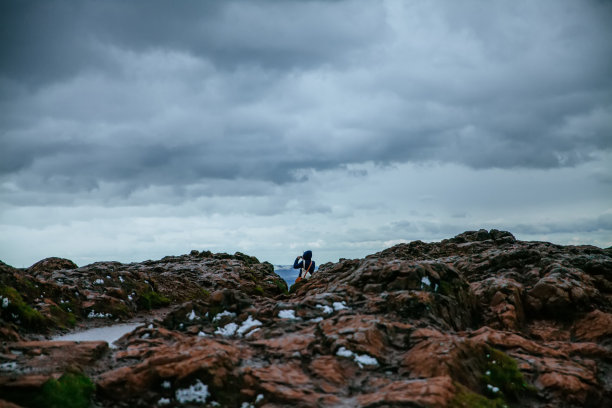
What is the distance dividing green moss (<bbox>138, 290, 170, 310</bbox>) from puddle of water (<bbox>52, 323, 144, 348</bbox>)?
672cm

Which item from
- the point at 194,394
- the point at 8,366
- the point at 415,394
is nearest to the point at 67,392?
the point at 8,366

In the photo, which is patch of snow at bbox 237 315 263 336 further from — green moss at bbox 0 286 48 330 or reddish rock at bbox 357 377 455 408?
green moss at bbox 0 286 48 330

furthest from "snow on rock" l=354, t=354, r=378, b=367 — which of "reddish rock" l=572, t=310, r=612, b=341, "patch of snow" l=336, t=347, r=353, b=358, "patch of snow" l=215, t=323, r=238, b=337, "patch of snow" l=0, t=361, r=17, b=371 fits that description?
"reddish rock" l=572, t=310, r=612, b=341

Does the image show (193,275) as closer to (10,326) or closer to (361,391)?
(10,326)

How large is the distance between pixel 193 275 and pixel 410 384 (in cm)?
3944

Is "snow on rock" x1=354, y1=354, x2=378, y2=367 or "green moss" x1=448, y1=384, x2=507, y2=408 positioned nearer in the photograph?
"green moss" x1=448, y1=384, x2=507, y2=408

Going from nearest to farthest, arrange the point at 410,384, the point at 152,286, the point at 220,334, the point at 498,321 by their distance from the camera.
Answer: the point at 410,384
the point at 220,334
the point at 498,321
the point at 152,286

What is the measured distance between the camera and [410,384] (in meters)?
11.6

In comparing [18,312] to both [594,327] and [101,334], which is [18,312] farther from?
[594,327]

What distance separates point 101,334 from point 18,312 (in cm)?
475

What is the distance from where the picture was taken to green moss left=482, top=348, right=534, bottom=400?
1308 centimetres

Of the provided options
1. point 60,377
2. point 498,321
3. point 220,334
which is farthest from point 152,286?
point 498,321

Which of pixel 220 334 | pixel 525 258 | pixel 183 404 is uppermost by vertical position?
pixel 525 258

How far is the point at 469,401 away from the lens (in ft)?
37.2
